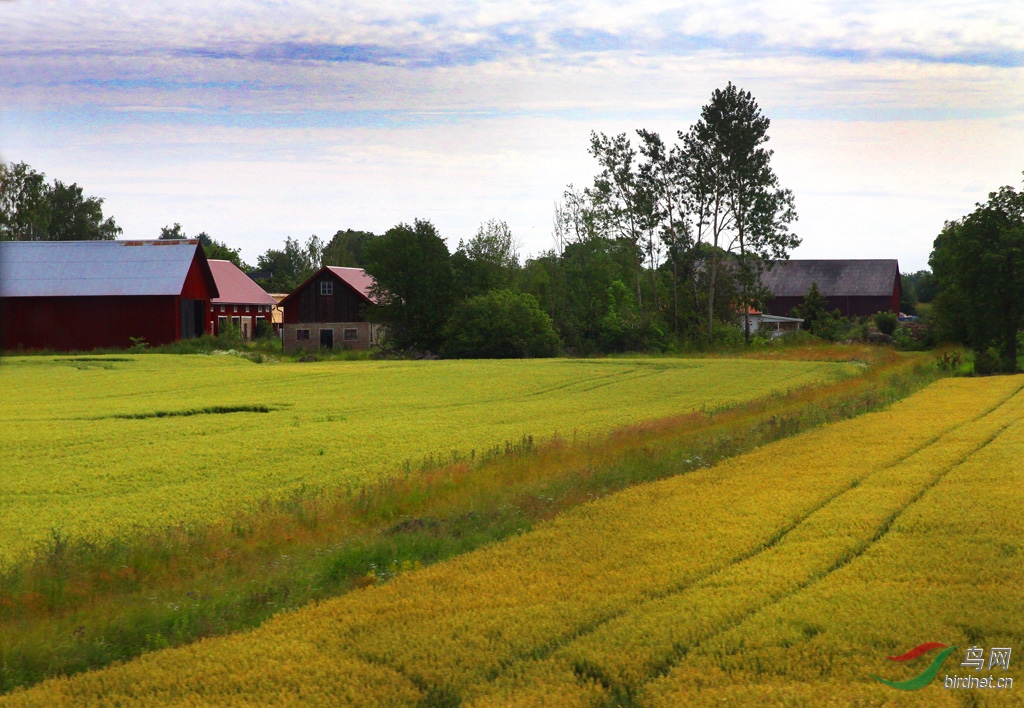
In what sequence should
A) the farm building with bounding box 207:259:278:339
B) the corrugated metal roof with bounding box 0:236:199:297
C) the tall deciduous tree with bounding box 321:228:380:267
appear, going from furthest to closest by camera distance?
the tall deciduous tree with bounding box 321:228:380:267 < the farm building with bounding box 207:259:278:339 < the corrugated metal roof with bounding box 0:236:199:297

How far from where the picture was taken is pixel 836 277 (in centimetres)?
9494

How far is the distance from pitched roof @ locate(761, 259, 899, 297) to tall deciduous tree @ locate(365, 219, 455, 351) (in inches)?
1695

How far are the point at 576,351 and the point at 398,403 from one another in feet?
108

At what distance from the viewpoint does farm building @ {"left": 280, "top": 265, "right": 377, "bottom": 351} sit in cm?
6581

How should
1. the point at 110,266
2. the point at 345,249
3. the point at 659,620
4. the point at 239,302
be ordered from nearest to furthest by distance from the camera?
1. the point at 659,620
2. the point at 110,266
3. the point at 239,302
4. the point at 345,249

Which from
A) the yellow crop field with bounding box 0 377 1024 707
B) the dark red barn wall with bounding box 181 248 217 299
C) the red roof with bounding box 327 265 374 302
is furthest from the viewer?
the red roof with bounding box 327 265 374 302

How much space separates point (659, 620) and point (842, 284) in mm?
92599

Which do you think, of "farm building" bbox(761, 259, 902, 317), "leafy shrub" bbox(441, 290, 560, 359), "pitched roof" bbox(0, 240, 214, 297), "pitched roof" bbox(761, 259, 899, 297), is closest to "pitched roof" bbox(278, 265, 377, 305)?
"leafy shrub" bbox(441, 290, 560, 359)

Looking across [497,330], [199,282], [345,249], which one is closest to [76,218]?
[199,282]

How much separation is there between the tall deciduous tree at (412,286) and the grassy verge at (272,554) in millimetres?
42697

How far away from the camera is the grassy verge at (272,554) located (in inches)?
319

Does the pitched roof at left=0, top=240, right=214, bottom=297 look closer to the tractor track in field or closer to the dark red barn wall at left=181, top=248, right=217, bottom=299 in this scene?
the dark red barn wall at left=181, top=248, right=217, bottom=299

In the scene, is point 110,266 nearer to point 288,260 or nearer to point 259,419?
point 259,419

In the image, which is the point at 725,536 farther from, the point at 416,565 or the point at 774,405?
the point at 774,405
